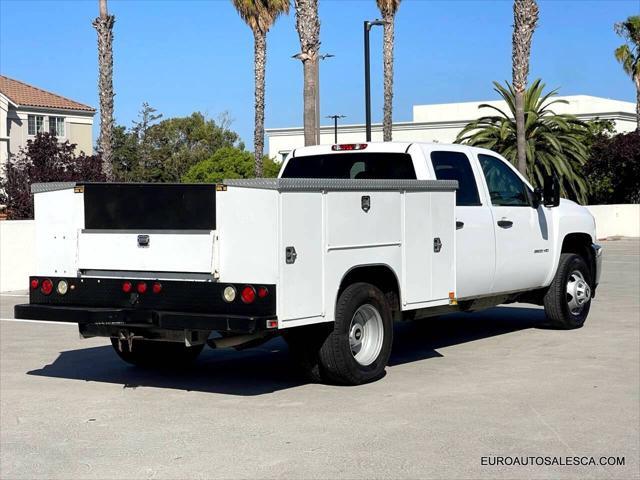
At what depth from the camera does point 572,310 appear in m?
13.4

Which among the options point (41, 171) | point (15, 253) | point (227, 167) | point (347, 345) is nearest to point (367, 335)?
point (347, 345)

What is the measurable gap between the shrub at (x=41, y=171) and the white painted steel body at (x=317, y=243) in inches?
615

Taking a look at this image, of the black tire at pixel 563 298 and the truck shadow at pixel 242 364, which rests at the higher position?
the black tire at pixel 563 298

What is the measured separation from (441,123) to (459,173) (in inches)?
2215

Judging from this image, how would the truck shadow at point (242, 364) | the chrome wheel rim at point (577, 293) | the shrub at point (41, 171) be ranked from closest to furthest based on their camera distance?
the truck shadow at point (242, 364), the chrome wheel rim at point (577, 293), the shrub at point (41, 171)

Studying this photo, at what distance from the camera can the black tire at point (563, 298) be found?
43.2ft

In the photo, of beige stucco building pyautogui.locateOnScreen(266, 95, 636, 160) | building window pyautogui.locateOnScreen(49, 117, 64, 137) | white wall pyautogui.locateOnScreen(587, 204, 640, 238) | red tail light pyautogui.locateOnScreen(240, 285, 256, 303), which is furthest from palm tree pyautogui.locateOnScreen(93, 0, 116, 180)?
building window pyautogui.locateOnScreen(49, 117, 64, 137)

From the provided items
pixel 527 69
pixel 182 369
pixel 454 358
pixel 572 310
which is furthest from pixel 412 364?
pixel 527 69

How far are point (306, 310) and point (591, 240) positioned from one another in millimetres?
6329

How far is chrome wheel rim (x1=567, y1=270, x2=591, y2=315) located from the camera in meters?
13.4

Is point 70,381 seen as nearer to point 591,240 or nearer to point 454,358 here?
point 454,358

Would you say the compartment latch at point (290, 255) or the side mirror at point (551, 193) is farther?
the side mirror at point (551, 193)

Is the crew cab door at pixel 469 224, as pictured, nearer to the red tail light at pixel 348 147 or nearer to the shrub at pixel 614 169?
the red tail light at pixel 348 147

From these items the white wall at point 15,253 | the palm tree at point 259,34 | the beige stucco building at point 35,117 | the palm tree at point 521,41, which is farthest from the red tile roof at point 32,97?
the white wall at point 15,253
